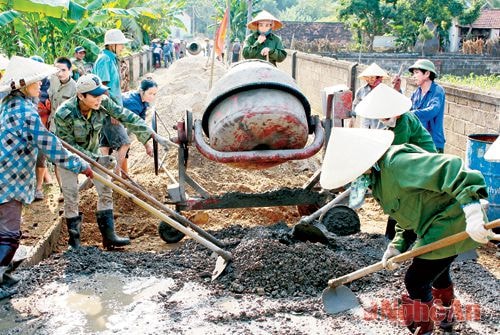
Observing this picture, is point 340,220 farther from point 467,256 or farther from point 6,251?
point 6,251

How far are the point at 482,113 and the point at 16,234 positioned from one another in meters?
5.70

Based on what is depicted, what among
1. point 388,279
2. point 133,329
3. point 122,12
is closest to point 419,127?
point 388,279

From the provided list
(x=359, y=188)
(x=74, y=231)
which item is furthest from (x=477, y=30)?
(x=359, y=188)

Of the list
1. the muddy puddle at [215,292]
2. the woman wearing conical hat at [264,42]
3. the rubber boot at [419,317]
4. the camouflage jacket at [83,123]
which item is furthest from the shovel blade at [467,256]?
the woman wearing conical hat at [264,42]

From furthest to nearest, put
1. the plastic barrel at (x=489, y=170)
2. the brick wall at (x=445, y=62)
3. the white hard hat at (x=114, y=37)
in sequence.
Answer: the brick wall at (x=445, y=62)
the white hard hat at (x=114, y=37)
the plastic barrel at (x=489, y=170)

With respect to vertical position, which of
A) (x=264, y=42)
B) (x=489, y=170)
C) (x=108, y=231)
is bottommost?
(x=108, y=231)

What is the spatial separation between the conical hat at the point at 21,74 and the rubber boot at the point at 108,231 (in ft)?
6.24

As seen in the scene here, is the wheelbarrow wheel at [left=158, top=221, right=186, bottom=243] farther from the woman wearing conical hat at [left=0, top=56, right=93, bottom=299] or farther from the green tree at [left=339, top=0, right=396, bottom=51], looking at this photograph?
the green tree at [left=339, top=0, right=396, bottom=51]

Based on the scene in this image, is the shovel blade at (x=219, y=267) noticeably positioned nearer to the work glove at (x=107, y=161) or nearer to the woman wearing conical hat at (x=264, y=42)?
the work glove at (x=107, y=161)

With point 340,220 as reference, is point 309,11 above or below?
above

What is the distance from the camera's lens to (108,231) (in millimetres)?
6258

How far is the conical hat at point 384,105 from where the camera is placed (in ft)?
16.1

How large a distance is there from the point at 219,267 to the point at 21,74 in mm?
2269

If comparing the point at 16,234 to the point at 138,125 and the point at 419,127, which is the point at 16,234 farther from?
the point at 419,127
